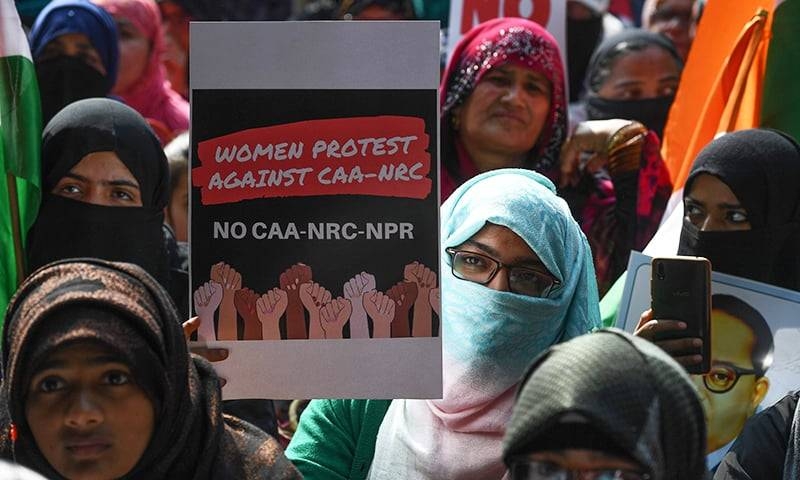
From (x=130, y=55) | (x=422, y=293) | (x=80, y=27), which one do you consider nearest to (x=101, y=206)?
(x=422, y=293)

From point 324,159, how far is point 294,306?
1.11 feet

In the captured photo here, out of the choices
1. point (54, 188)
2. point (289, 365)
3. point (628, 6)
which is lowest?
point (289, 365)

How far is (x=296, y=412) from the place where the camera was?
5266 millimetres

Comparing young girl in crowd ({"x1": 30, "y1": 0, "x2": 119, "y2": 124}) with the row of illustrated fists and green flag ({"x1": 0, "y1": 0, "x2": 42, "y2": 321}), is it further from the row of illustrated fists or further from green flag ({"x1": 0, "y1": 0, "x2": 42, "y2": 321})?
the row of illustrated fists

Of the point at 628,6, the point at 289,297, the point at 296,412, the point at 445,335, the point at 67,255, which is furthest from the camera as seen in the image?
the point at 628,6

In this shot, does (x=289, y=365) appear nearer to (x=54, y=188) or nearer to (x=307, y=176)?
(x=307, y=176)

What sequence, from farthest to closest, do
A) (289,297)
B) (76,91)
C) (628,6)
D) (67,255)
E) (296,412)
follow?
1. (628,6)
2. (76,91)
3. (296,412)
4. (67,255)
5. (289,297)

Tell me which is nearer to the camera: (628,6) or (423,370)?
(423,370)

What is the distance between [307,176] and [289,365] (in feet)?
1.39

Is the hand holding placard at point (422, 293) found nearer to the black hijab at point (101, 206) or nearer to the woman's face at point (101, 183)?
the black hijab at point (101, 206)

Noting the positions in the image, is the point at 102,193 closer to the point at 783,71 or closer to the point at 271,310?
the point at 271,310

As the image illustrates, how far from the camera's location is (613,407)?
2.74 m

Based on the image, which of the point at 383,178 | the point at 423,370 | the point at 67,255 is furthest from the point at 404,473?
the point at 67,255

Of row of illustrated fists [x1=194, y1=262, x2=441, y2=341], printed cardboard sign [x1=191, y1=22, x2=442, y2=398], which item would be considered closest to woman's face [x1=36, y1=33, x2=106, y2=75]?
printed cardboard sign [x1=191, y1=22, x2=442, y2=398]
